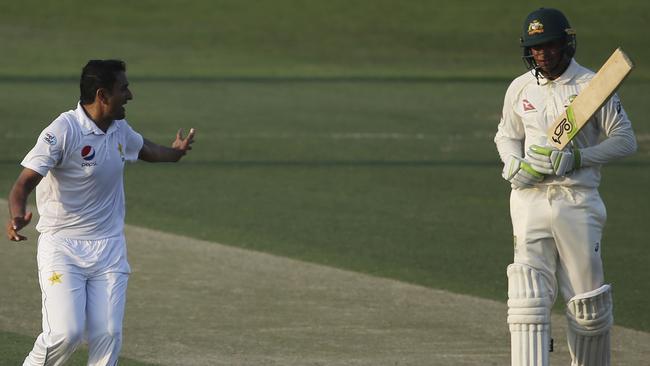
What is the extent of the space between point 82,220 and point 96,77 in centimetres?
76

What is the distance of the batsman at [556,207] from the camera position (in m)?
7.69

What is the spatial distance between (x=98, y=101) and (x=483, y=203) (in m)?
8.58

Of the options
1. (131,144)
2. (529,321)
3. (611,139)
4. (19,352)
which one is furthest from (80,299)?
(611,139)

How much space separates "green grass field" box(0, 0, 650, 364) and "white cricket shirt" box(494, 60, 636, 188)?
9.83 feet

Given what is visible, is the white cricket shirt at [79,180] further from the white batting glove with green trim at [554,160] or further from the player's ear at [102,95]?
the white batting glove with green trim at [554,160]

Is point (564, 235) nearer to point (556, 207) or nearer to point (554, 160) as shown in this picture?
point (556, 207)

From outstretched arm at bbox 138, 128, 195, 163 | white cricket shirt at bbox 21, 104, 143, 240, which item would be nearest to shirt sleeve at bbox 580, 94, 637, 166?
outstretched arm at bbox 138, 128, 195, 163

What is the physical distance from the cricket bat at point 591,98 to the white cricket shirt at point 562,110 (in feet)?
0.53

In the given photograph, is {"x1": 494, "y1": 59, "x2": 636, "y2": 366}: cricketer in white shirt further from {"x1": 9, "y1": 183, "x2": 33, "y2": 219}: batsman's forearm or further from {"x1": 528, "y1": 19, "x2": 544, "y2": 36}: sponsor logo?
{"x1": 9, "y1": 183, "x2": 33, "y2": 219}: batsman's forearm

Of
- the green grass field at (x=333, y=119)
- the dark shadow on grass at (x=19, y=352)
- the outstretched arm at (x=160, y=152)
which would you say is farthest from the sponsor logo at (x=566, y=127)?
the green grass field at (x=333, y=119)

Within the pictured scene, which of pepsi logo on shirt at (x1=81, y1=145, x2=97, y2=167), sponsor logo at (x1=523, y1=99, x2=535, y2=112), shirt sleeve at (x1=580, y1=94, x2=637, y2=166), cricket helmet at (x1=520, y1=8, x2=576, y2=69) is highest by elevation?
cricket helmet at (x1=520, y1=8, x2=576, y2=69)

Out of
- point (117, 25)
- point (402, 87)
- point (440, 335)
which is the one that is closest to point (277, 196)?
point (440, 335)

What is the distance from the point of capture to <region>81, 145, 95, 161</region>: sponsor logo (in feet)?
24.9

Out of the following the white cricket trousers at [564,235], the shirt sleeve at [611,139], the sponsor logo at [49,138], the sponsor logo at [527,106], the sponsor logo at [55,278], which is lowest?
the sponsor logo at [55,278]
